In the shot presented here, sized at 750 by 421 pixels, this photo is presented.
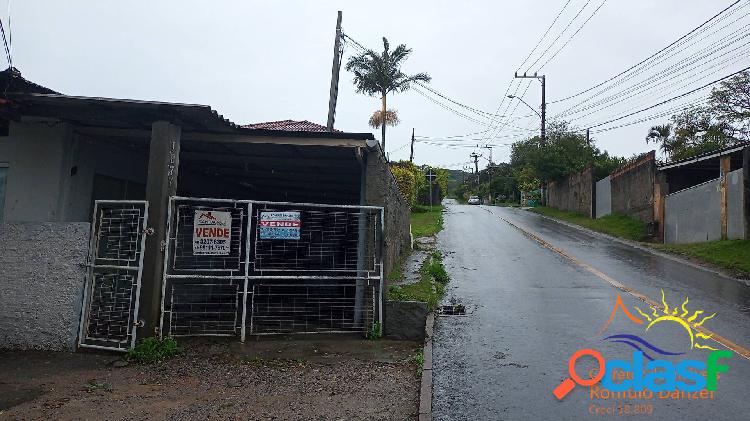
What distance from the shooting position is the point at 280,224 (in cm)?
794

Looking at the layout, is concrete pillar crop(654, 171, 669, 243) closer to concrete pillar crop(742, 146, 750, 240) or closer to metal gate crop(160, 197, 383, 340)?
concrete pillar crop(742, 146, 750, 240)

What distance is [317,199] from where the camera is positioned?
18.6m

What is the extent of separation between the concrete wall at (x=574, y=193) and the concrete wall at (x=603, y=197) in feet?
1.83

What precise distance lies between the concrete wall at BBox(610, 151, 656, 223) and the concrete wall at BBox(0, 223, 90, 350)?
893 inches

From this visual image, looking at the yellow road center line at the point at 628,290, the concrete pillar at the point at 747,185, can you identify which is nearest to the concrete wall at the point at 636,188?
the yellow road center line at the point at 628,290

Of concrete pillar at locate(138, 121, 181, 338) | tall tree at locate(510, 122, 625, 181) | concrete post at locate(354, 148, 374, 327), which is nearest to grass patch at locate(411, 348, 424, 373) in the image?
concrete post at locate(354, 148, 374, 327)

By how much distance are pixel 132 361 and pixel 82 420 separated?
1865 millimetres

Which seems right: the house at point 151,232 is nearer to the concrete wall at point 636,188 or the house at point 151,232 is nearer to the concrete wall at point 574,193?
the concrete wall at point 636,188

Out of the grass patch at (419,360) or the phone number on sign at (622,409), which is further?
the grass patch at (419,360)

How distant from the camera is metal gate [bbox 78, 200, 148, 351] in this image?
734 cm

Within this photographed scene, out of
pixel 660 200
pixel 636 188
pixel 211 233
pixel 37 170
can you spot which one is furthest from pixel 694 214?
pixel 37 170

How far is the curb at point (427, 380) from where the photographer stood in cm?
514

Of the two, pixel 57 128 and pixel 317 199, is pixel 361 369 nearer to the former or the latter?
pixel 57 128

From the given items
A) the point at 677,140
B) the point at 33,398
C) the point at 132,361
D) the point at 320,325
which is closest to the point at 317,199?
the point at 320,325
